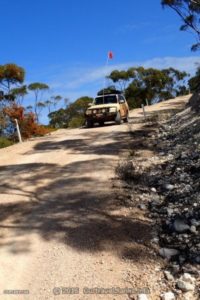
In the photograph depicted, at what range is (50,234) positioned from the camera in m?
7.50

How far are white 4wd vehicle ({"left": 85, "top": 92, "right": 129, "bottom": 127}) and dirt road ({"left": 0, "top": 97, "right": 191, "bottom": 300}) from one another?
39.3 feet

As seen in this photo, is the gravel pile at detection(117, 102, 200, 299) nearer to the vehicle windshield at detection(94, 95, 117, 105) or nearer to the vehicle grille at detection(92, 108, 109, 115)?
the vehicle grille at detection(92, 108, 109, 115)

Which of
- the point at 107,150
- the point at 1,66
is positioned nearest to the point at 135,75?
the point at 1,66

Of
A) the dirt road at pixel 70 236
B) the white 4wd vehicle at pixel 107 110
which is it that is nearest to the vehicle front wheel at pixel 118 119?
the white 4wd vehicle at pixel 107 110

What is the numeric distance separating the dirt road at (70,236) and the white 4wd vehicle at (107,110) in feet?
39.3

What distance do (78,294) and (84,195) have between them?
12.4ft

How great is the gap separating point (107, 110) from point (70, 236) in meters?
17.0

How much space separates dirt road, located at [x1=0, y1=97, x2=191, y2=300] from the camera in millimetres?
6008

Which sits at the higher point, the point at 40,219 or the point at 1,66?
the point at 1,66

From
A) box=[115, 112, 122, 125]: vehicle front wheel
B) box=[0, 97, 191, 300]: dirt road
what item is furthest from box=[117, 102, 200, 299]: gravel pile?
box=[115, 112, 122, 125]: vehicle front wheel

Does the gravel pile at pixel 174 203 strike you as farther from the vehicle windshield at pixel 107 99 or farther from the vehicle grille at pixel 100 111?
the vehicle windshield at pixel 107 99

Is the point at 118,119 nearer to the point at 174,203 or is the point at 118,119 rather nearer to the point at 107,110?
the point at 107,110

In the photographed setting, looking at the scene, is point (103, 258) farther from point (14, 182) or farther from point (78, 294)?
point (14, 182)

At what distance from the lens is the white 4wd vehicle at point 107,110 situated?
78.8 feet
